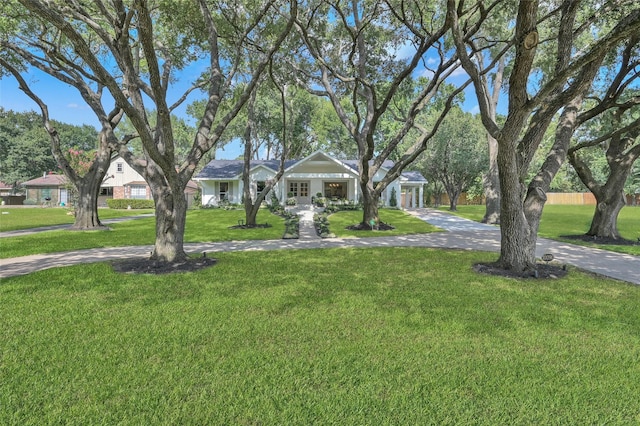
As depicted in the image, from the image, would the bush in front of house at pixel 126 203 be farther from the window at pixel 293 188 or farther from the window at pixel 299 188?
the window at pixel 299 188

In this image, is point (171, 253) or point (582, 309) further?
point (171, 253)

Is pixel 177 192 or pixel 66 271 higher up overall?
pixel 177 192

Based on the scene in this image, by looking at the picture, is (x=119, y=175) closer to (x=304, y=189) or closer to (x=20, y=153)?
(x=20, y=153)

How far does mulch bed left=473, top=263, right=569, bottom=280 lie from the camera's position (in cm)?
619

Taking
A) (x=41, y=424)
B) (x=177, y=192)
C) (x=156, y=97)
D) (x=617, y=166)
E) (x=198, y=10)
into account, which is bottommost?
(x=41, y=424)

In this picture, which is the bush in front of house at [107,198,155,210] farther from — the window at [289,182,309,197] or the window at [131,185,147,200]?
the window at [289,182,309,197]

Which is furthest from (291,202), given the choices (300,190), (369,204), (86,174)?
(86,174)

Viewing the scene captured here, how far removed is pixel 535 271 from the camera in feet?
20.2

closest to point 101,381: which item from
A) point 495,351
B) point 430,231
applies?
point 495,351

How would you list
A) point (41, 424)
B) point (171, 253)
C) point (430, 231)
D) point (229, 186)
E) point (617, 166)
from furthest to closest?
point (229, 186) → point (430, 231) → point (617, 166) → point (171, 253) → point (41, 424)

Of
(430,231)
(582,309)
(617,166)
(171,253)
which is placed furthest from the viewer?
(430,231)

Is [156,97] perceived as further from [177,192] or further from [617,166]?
[617,166]

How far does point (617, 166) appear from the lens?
35.2ft

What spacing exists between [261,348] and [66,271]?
5.58 m
